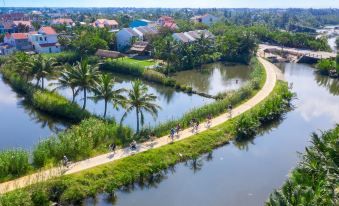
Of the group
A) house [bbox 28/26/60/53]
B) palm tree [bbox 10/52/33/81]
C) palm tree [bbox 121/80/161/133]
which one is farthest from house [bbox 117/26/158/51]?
palm tree [bbox 121/80/161/133]

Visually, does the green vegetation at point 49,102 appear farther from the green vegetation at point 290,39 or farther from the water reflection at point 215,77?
the green vegetation at point 290,39

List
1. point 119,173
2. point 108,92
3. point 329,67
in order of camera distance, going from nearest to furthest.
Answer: point 119,173, point 108,92, point 329,67

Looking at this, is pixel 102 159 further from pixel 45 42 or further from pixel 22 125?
pixel 45 42

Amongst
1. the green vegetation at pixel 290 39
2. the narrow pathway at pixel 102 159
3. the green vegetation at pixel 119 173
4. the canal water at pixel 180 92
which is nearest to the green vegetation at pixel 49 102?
the canal water at pixel 180 92

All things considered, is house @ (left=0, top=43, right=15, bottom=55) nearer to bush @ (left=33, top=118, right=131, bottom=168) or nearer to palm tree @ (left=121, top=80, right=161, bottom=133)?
bush @ (left=33, top=118, right=131, bottom=168)

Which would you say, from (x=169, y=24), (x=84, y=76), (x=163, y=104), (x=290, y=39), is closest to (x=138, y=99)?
(x=84, y=76)

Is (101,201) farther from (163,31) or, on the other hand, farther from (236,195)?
(163,31)

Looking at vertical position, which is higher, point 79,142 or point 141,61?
point 79,142
